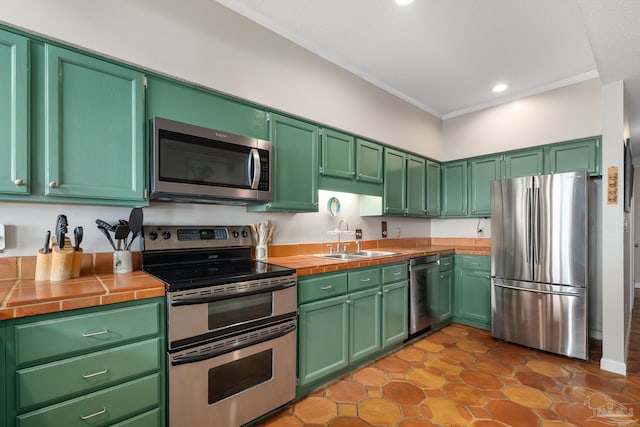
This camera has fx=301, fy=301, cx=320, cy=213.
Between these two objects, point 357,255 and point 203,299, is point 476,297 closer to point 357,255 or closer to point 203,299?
point 357,255

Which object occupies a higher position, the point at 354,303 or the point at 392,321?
the point at 354,303

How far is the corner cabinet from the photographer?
1.17m

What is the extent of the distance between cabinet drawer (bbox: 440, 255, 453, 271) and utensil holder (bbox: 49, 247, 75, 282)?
3383 millimetres

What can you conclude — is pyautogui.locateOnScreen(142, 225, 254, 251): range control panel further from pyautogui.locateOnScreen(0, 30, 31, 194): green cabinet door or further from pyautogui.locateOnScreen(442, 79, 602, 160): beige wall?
pyautogui.locateOnScreen(442, 79, 602, 160): beige wall

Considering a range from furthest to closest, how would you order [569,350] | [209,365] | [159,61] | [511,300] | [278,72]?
[511,300] < [569,350] < [278,72] < [159,61] < [209,365]

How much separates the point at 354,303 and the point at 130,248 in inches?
65.4

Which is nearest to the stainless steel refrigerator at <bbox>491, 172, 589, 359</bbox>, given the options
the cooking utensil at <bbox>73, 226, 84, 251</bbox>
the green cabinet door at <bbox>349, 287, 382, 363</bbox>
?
the green cabinet door at <bbox>349, 287, 382, 363</bbox>

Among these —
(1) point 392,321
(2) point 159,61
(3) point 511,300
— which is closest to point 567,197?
(3) point 511,300

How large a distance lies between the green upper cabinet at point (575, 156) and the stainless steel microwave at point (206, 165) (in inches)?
126

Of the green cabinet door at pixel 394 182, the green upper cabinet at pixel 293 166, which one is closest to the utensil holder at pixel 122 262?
the green upper cabinet at pixel 293 166

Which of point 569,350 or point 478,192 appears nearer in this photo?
point 569,350

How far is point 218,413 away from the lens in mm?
1648

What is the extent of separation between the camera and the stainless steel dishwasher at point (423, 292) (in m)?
3.09

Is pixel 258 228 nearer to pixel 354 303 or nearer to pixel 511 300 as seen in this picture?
pixel 354 303
